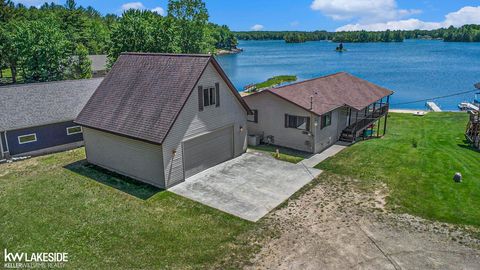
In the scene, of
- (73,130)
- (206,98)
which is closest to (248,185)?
(206,98)

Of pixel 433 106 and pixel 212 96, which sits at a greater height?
pixel 212 96

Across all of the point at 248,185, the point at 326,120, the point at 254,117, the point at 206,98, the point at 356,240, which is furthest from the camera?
the point at 254,117

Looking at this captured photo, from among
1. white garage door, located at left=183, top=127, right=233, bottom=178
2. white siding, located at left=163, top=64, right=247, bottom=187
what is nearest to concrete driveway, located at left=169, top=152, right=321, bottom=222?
white garage door, located at left=183, top=127, right=233, bottom=178

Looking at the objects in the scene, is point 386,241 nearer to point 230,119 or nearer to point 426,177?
point 426,177

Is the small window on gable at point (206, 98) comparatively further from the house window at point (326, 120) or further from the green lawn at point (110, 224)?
the house window at point (326, 120)

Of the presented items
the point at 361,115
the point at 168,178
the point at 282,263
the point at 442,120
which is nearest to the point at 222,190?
the point at 168,178

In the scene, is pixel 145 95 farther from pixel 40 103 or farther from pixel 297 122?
pixel 297 122
